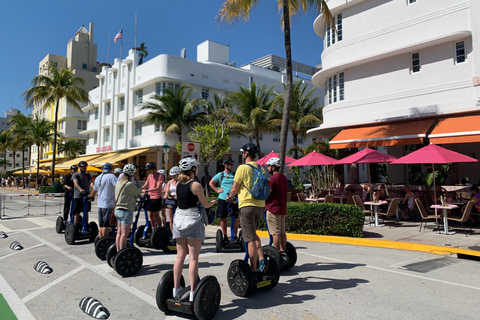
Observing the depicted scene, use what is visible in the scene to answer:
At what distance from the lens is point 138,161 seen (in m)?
33.2

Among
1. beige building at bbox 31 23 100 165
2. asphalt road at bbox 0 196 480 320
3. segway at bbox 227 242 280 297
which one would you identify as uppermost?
beige building at bbox 31 23 100 165

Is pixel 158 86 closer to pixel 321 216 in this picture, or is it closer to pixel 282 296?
pixel 321 216

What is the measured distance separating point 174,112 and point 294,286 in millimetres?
22593

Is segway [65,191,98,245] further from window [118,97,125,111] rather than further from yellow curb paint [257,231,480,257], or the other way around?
window [118,97,125,111]

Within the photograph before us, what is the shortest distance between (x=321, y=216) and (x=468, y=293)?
467 cm

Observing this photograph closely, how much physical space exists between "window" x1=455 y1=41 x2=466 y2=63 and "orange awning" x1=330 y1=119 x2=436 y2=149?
8.71 ft

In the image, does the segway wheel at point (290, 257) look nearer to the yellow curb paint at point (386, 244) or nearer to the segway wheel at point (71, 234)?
the yellow curb paint at point (386, 244)

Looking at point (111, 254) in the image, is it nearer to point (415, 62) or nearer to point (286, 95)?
point (286, 95)

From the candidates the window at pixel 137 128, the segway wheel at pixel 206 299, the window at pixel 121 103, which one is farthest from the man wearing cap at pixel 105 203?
the window at pixel 121 103

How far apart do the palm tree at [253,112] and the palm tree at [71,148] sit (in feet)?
86.7

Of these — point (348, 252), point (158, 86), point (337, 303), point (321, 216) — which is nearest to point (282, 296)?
point (337, 303)

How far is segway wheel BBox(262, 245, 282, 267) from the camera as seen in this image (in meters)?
5.24

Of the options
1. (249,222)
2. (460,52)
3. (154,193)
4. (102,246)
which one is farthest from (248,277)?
(460,52)

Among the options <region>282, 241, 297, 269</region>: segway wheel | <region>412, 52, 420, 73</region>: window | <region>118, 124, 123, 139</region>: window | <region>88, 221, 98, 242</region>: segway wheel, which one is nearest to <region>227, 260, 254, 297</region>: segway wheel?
<region>282, 241, 297, 269</region>: segway wheel
